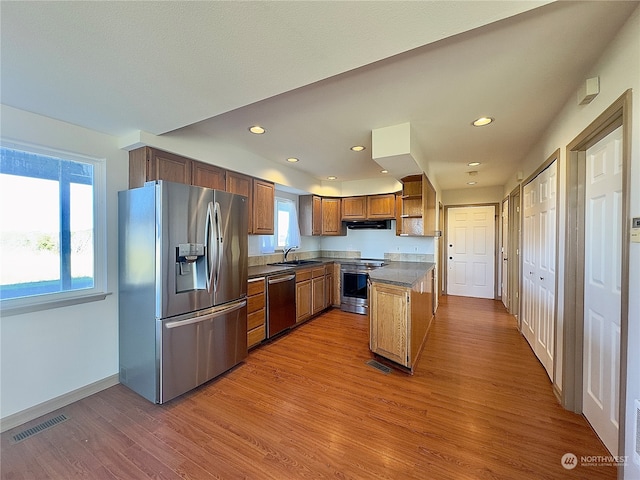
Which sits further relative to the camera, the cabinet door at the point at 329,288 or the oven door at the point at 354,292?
the cabinet door at the point at 329,288

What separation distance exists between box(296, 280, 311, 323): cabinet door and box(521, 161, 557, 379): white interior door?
2.90m

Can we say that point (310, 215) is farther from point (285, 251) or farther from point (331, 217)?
point (285, 251)

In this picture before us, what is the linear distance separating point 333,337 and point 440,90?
301 centimetres

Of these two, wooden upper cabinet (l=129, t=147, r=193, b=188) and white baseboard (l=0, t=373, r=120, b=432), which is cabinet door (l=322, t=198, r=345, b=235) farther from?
white baseboard (l=0, t=373, r=120, b=432)

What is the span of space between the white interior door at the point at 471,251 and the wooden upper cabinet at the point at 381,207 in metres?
2.05

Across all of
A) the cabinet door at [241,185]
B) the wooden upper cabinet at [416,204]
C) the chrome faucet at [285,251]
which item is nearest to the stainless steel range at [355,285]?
the chrome faucet at [285,251]

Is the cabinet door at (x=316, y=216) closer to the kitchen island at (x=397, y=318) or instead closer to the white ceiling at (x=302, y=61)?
the kitchen island at (x=397, y=318)

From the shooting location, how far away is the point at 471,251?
584cm

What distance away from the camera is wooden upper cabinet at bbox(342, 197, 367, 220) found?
16.8ft

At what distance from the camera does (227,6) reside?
111cm

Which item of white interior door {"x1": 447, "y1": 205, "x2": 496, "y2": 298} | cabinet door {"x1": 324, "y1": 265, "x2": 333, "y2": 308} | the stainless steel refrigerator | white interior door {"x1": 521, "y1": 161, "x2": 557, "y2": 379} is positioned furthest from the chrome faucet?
white interior door {"x1": 447, "y1": 205, "x2": 496, "y2": 298}

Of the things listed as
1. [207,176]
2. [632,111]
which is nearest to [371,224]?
[207,176]

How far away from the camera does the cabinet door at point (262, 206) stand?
12.1 ft

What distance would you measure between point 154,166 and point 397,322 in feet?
9.29
